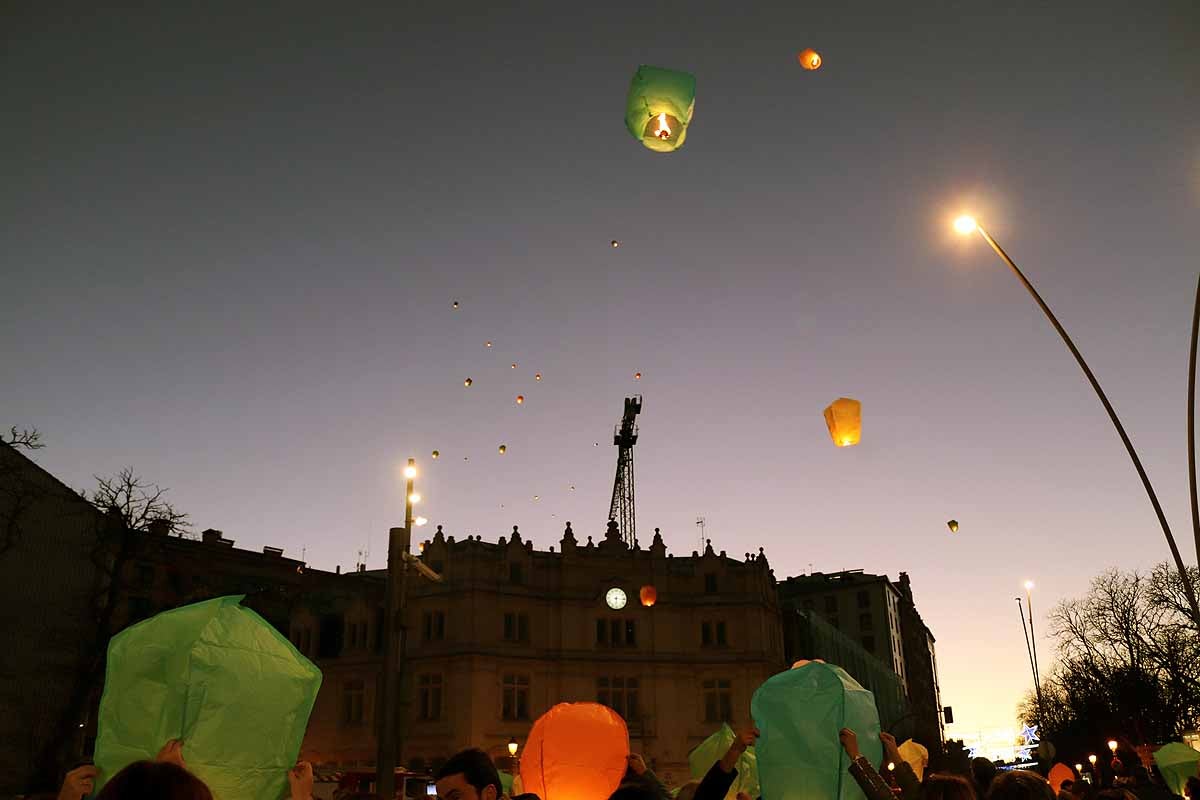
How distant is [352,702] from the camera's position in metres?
51.0

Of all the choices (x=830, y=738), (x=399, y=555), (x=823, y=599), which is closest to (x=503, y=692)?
(x=399, y=555)

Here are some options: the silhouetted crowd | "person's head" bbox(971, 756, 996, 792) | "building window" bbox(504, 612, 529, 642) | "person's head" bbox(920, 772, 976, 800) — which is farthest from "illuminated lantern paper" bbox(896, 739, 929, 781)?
"building window" bbox(504, 612, 529, 642)

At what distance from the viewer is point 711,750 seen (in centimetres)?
1047

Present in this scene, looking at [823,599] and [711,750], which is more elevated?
[823,599]

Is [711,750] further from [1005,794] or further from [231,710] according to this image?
[231,710]

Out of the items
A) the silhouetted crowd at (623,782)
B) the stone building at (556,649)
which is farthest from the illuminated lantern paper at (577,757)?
the stone building at (556,649)

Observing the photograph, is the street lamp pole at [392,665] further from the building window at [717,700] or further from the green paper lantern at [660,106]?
the building window at [717,700]

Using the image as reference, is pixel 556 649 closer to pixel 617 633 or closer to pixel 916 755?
pixel 617 633

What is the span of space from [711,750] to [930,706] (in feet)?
447

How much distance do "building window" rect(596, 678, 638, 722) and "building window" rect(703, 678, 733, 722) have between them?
3981 millimetres

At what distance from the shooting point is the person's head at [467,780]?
15.4ft

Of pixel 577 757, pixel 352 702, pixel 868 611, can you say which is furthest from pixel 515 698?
pixel 868 611

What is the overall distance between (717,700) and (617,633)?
6523 millimetres

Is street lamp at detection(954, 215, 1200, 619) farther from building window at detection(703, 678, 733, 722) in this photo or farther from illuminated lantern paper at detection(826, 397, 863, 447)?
building window at detection(703, 678, 733, 722)
